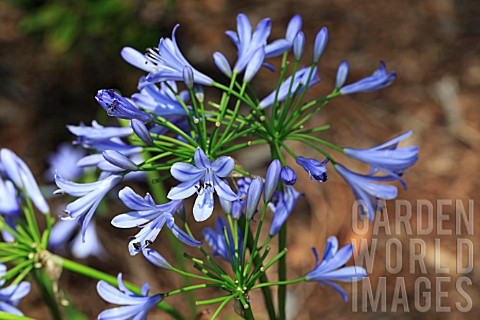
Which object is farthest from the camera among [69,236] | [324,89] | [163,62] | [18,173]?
[324,89]

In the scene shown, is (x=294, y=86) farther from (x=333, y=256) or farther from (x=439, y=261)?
(x=439, y=261)

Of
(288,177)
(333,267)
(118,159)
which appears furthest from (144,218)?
(333,267)

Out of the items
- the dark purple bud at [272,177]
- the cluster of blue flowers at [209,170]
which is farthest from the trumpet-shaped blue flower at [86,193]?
the dark purple bud at [272,177]

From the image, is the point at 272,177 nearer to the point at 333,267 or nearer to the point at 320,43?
the point at 333,267

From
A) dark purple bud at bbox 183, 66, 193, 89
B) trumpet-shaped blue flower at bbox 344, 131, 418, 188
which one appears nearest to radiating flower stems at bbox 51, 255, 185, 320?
dark purple bud at bbox 183, 66, 193, 89

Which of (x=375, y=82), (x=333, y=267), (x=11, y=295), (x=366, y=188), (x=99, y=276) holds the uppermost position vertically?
(x=375, y=82)

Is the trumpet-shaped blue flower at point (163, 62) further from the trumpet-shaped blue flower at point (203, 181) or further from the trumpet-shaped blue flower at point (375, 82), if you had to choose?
the trumpet-shaped blue flower at point (375, 82)

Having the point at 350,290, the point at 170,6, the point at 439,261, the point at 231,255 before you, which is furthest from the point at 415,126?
the point at 231,255

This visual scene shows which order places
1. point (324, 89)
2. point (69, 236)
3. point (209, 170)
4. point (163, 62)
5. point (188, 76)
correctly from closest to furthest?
point (209, 170) < point (188, 76) < point (163, 62) < point (69, 236) < point (324, 89)
